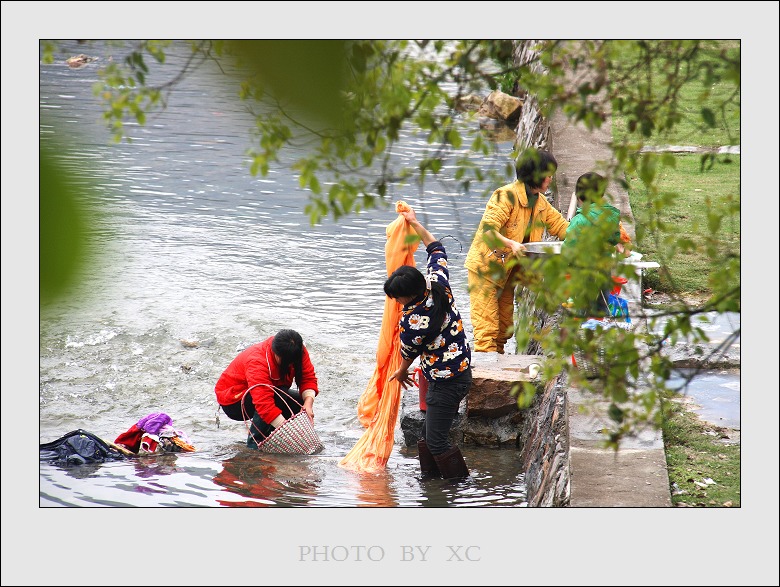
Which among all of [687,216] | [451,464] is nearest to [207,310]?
[451,464]

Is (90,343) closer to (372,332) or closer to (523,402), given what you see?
(372,332)

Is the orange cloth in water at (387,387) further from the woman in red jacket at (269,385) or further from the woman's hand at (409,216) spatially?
the woman in red jacket at (269,385)

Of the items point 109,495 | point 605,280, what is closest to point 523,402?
point 605,280

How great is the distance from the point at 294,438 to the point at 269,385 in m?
0.40

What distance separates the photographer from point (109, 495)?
5539mm

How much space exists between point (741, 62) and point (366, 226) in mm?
8765

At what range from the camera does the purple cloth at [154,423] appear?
252 inches

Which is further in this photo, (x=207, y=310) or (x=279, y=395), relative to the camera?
(x=207, y=310)

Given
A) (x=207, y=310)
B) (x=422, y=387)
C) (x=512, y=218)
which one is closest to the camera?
(x=422, y=387)

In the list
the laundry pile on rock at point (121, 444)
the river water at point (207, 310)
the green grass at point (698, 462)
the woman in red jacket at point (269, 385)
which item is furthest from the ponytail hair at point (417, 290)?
the laundry pile on rock at point (121, 444)

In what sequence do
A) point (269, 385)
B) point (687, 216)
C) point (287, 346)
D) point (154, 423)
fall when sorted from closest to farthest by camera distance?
point (287, 346)
point (269, 385)
point (154, 423)
point (687, 216)

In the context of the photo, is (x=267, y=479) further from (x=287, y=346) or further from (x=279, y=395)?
(x=287, y=346)

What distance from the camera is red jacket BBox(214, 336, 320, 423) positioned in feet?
20.4

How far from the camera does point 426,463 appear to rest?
235 inches
